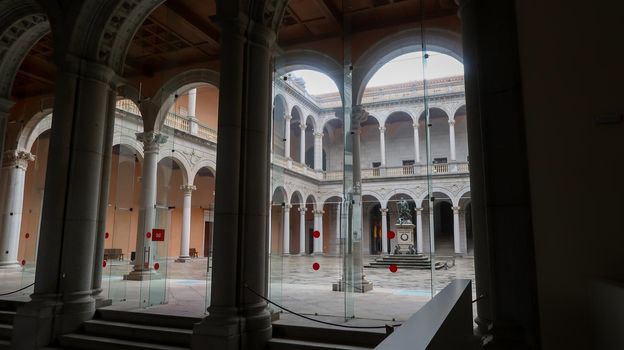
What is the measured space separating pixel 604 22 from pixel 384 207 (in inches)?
826

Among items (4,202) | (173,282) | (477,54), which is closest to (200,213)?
(4,202)

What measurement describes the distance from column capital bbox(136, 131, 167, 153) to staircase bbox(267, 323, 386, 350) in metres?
7.30

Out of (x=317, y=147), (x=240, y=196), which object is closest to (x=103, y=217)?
(x=240, y=196)

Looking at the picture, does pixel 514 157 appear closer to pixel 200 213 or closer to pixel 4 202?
pixel 4 202

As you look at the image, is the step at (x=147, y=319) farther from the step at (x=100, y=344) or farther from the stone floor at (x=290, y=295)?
the step at (x=100, y=344)

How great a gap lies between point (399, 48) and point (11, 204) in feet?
43.3

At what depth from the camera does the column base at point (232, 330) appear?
14.8ft

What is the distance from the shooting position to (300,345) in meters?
4.77

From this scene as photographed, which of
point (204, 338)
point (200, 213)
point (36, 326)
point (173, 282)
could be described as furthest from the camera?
point (200, 213)

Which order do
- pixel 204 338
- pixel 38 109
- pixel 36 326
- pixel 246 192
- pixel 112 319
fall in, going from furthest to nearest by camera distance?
pixel 38 109, pixel 112 319, pixel 36 326, pixel 246 192, pixel 204 338

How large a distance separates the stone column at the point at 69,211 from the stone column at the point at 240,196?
2.46 meters

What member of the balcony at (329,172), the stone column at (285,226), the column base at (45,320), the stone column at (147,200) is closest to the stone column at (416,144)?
the balcony at (329,172)

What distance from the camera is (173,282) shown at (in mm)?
10680

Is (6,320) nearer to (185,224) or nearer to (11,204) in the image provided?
(11,204)
